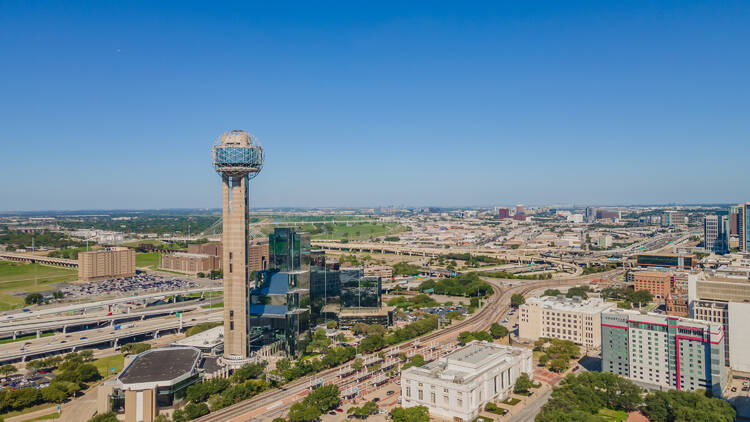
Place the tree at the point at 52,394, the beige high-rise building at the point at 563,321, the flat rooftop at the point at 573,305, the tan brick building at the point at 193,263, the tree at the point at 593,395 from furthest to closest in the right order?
1. the tan brick building at the point at 193,263
2. the flat rooftop at the point at 573,305
3. the beige high-rise building at the point at 563,321
4. the tree at the point at 52,394
5. the tree at the point at 593,395

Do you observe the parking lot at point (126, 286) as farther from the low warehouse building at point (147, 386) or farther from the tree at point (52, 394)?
the low warehouse building at point (147, 386)

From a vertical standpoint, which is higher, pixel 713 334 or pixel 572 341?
pixel 713 334

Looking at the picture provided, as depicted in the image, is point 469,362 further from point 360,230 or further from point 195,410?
point 360,230

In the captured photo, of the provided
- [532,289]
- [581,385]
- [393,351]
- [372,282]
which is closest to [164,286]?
[372,282]

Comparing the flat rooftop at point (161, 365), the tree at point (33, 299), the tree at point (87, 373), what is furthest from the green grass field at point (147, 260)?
the flat rooftop at point (161, 365)

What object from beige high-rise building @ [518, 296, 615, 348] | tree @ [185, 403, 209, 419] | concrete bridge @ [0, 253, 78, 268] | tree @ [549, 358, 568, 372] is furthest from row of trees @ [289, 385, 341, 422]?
concrete bridge @ [0, 253, 78, 268]

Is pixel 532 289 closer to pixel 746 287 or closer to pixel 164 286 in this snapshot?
pixel 746 287

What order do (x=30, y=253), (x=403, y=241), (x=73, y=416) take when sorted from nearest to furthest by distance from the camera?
(x=73, y=416) < (x=30, y=253) < (x=403, y=241)
